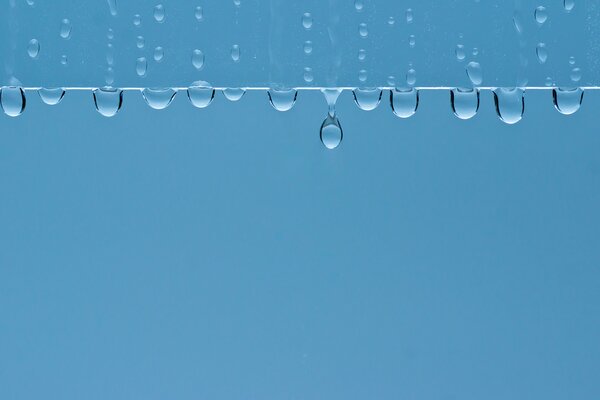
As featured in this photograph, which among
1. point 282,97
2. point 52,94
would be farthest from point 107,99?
point 282,97

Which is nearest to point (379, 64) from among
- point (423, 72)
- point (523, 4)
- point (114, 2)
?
point (423, 72)

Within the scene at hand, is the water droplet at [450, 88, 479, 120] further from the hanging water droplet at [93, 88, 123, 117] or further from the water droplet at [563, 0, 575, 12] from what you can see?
the hanging water droplet at [93, 88, 123, 117]

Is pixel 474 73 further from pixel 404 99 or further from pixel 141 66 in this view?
pixel 141 66

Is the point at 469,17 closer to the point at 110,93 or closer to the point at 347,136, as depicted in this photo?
the point at 110,93

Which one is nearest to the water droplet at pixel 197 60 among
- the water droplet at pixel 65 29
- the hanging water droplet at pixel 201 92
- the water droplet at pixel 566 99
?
the hanging water droplet at pixel 201 92

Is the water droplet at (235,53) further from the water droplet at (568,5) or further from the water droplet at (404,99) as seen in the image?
the water droplet at (568,5)

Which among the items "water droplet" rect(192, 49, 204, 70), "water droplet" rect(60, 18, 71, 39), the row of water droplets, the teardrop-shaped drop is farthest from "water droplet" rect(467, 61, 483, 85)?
"water droplet" rect(60, 18, 71, 39)
